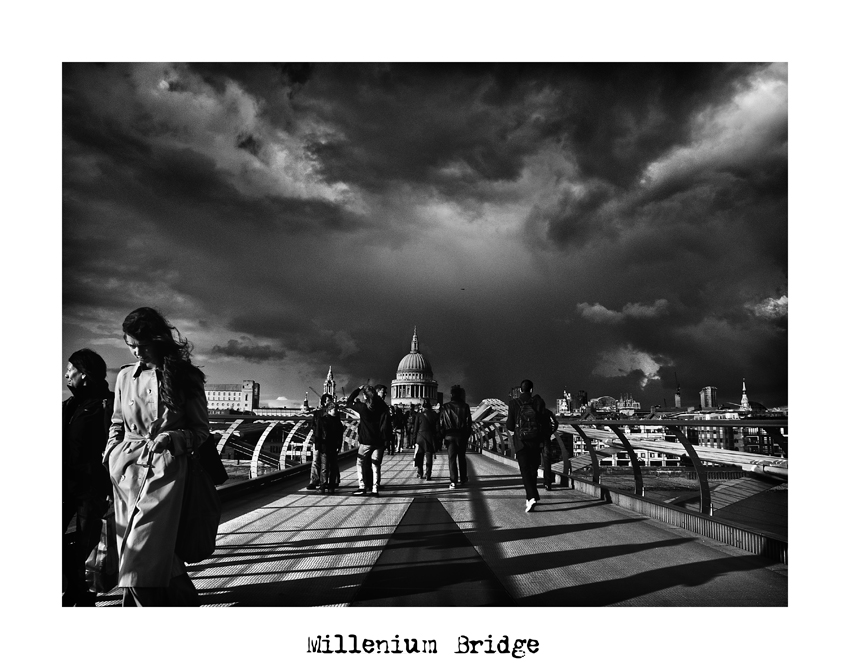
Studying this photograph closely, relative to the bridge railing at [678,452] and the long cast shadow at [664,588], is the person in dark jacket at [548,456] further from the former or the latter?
the long cast shadow at [664,588]

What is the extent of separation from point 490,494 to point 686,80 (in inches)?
190

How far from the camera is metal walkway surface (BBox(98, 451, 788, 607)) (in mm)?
2834

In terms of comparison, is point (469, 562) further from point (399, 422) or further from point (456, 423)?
point (399, 422)

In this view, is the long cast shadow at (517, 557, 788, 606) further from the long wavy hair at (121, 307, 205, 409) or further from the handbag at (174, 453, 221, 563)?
the long wavy hair at (121, 307, 205, 409)

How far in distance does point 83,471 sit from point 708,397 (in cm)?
454

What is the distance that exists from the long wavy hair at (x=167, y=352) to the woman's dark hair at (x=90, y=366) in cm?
60

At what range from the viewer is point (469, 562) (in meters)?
3.38

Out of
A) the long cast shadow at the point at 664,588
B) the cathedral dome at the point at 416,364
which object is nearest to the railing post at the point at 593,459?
the long cast shadow at the point at 664,588

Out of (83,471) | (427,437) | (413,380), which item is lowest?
(413,380)

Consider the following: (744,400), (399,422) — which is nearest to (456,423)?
(744,400)

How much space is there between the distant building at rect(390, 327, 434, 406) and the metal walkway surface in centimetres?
8580

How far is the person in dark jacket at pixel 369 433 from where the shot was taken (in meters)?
6.70
